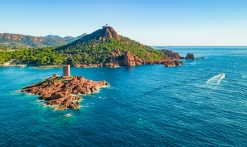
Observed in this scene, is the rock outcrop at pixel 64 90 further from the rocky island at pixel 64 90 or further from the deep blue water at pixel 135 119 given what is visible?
the deep blue water at pixel 135 119

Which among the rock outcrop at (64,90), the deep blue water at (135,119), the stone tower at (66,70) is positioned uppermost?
the stone tower at (66,70)

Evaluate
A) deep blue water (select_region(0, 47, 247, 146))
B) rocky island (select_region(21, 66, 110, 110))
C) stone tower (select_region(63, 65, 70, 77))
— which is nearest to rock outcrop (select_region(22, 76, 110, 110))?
rocky island (select_region(21, 66, 110, 110))

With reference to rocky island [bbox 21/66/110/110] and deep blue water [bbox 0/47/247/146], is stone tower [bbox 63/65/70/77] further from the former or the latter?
deep blue water [bbox 0/47/247/146]

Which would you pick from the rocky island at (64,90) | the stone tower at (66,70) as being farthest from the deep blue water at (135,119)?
the stone tower at (66,70)

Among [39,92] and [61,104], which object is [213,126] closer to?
[61,104]

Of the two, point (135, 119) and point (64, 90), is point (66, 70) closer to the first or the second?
point (64, 90)

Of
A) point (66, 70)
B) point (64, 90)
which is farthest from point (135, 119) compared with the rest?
point (66, 70)

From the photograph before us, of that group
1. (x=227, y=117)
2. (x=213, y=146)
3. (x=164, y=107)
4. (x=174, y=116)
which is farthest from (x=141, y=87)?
(x=213, y=146)

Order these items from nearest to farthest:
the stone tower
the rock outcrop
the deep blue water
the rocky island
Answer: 1. the deep blue water
2. the rocky island
3. the rock outcrop
4. the stone tower

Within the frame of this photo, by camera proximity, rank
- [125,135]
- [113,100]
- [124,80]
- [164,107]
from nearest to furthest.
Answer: [125,135] < [164,107] < [113,100] < [124,80]
